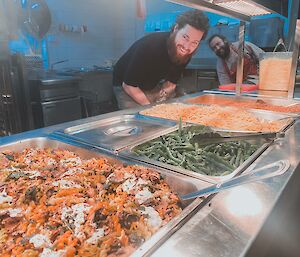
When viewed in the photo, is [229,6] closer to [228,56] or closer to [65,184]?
[65,184]

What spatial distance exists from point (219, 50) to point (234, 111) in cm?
413

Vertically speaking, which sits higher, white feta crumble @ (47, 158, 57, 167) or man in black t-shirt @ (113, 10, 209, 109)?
man in black t-shirt @ (113, 10, 209, 109)

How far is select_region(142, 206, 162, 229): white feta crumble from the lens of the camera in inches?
29.5

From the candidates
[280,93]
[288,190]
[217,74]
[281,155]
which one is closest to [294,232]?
[281,155]

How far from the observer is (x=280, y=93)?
2803mm

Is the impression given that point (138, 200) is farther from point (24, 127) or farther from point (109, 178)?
point (24, 127)

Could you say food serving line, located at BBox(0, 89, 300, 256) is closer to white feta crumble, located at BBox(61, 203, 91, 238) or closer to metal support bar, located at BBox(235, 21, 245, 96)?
white feta crumble, located at BBox(61, 203, 91, 238)

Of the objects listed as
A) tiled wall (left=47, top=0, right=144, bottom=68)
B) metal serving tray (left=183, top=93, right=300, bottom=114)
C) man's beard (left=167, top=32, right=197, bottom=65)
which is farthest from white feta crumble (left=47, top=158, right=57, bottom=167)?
tiled wall (left=47, top=0, right=144, bottom=68)

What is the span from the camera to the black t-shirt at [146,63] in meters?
3.79

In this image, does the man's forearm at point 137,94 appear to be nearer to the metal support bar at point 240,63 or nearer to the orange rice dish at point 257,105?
the orange rice dish at point 257,105

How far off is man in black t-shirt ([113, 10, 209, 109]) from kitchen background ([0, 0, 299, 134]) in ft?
2.97

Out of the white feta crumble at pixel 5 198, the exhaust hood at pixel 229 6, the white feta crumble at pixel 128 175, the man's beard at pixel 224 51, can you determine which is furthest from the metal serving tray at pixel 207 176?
the man's beard at pixel 224 51

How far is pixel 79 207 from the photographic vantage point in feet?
2.59

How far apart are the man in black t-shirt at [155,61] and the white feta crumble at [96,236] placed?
10.4 feet
